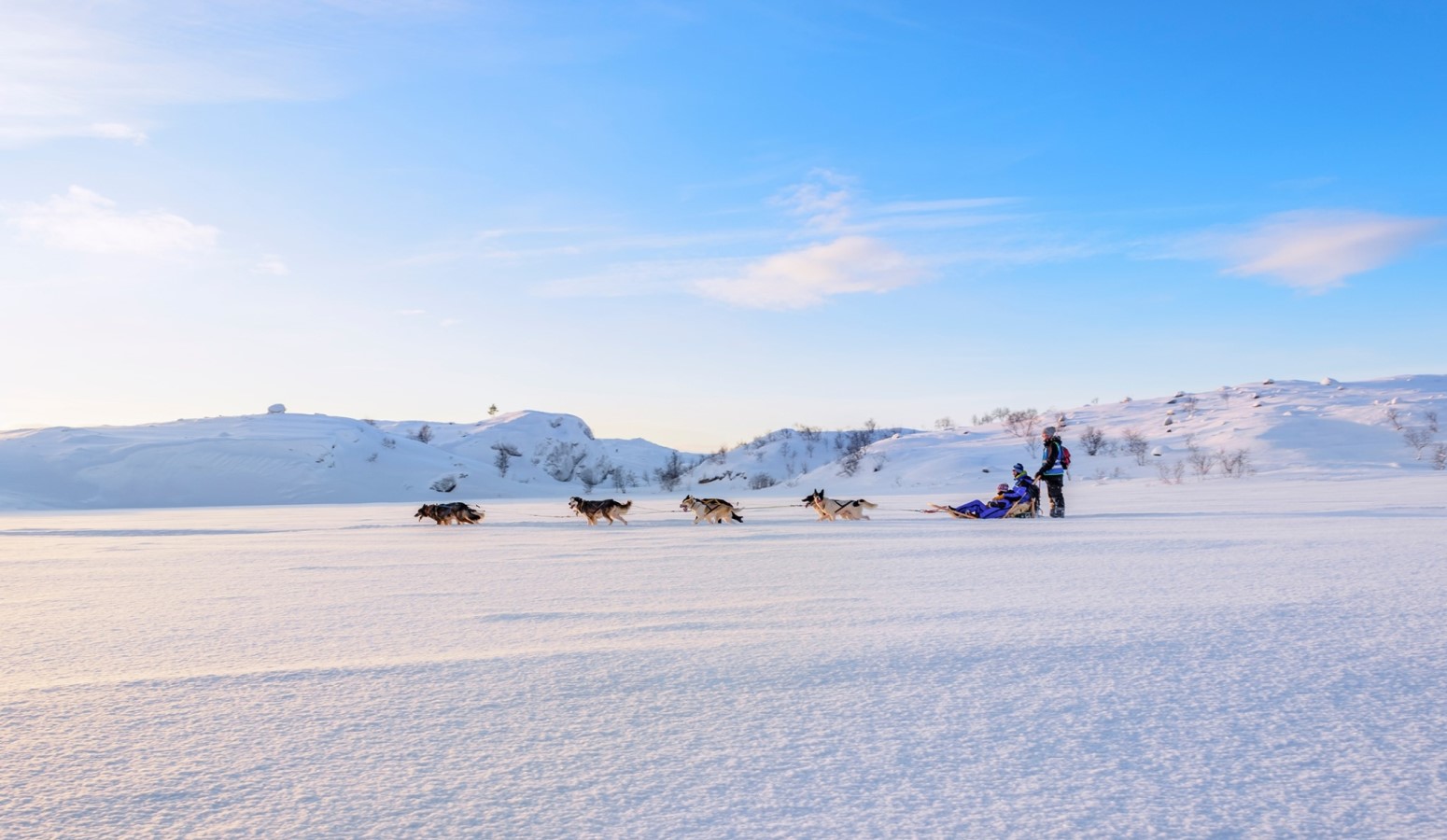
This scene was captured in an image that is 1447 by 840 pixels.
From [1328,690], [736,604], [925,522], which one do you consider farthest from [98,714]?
[925,522]

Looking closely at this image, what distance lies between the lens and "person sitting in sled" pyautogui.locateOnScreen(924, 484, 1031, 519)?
11.1m

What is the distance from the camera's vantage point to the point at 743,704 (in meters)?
2.62

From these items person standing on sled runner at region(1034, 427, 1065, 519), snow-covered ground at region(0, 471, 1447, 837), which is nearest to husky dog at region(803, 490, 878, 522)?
person standing on sled runner at region(1034, 427, 1065, 519)

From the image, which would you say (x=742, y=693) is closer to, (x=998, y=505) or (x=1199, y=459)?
(x=998, y=505)

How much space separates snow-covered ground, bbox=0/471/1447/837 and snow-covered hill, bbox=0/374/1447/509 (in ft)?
62.5

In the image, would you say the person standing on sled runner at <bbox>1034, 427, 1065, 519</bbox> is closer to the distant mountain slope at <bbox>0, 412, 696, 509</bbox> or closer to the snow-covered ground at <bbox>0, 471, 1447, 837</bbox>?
the snow-covered ground at <bbox>0, 471, 1447, 837</bbox>

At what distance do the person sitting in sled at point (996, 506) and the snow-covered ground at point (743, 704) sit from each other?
529 cm

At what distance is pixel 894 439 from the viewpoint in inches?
1535

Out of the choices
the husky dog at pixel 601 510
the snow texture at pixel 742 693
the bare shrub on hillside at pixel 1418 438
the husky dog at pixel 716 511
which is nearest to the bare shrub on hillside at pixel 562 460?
the bare shrub on hillside at pixel 1418 438

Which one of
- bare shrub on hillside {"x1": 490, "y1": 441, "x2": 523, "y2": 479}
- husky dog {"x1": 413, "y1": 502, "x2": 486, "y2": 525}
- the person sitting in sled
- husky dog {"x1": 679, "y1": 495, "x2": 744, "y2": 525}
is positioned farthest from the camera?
bare shrub on hillside {"x1": 490, "y1": 441, "x2": 523, "y2": 479}

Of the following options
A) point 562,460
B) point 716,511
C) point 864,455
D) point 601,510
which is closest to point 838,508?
point 716,511

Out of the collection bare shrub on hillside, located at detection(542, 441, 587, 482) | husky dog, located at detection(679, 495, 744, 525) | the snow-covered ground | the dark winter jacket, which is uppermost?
bare shrub on hillside, located at detection(542, 441, 587, 482)

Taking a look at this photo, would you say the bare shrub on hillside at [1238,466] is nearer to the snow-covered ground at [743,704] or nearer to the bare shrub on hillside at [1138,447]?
the bare shrub on hillside at [1138,447]

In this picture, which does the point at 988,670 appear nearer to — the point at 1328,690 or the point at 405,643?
→ the point at 1328,690
